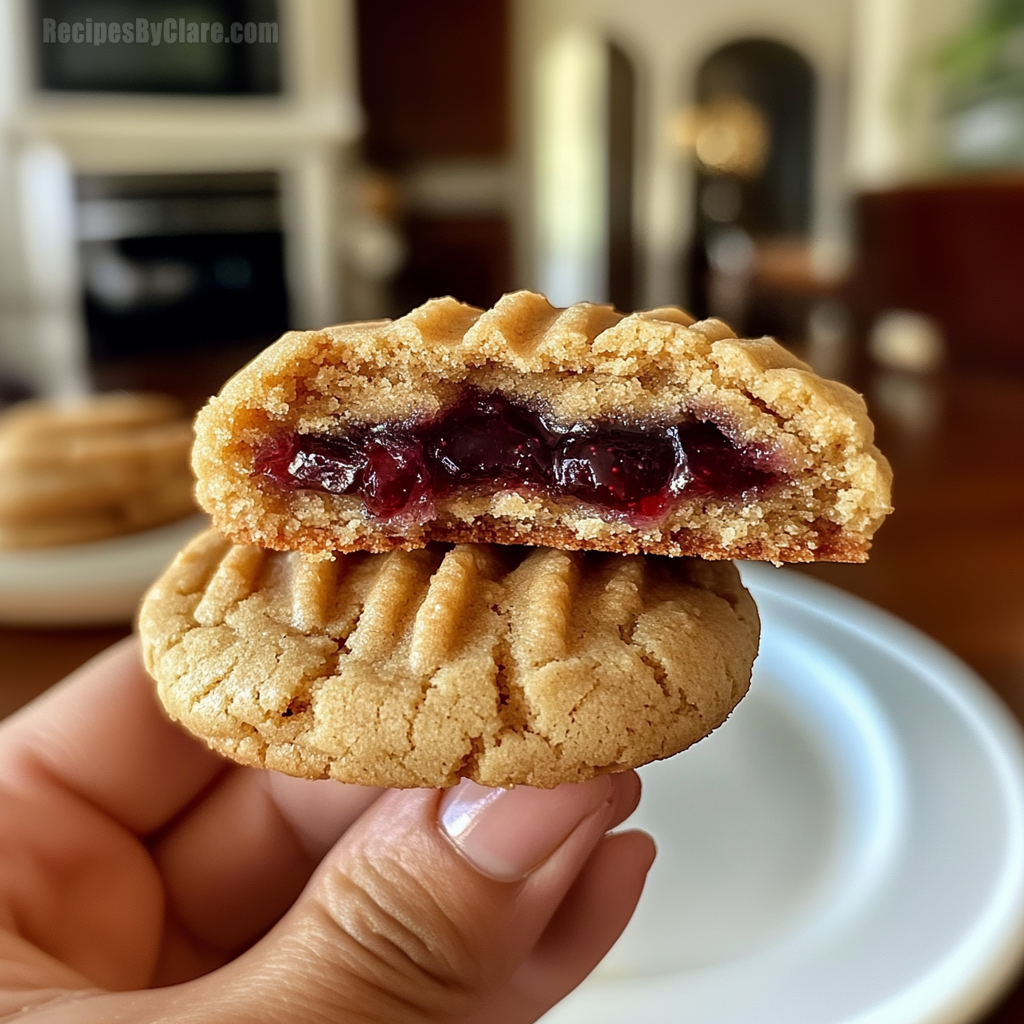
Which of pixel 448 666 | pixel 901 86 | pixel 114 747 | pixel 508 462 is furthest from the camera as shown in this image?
pixel 901 86

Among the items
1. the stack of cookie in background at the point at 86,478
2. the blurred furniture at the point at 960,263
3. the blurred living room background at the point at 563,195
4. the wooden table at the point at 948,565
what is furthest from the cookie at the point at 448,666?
the blurred furniture at the point at 960,263

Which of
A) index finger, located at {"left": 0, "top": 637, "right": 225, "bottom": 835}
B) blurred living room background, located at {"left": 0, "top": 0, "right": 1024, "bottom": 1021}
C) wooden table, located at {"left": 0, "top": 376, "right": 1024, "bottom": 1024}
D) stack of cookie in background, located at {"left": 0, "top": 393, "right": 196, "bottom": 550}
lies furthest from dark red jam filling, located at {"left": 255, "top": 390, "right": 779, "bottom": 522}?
stack of cookie in background, located at {"left": 0, "top": 393, "right": 196, "bottom": 550}

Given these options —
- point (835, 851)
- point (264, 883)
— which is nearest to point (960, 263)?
point (835, 851)

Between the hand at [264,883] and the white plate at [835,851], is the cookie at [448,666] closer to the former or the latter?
the hand at [264,883]

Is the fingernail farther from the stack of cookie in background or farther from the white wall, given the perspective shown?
the white wall

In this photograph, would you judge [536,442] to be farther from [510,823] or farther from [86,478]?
[86,478]

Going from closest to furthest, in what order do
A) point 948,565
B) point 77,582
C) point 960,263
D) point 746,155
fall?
point 77,582 → point 948,565 → point 960,263 → point 746,155

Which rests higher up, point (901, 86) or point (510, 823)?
point (901, 86)
